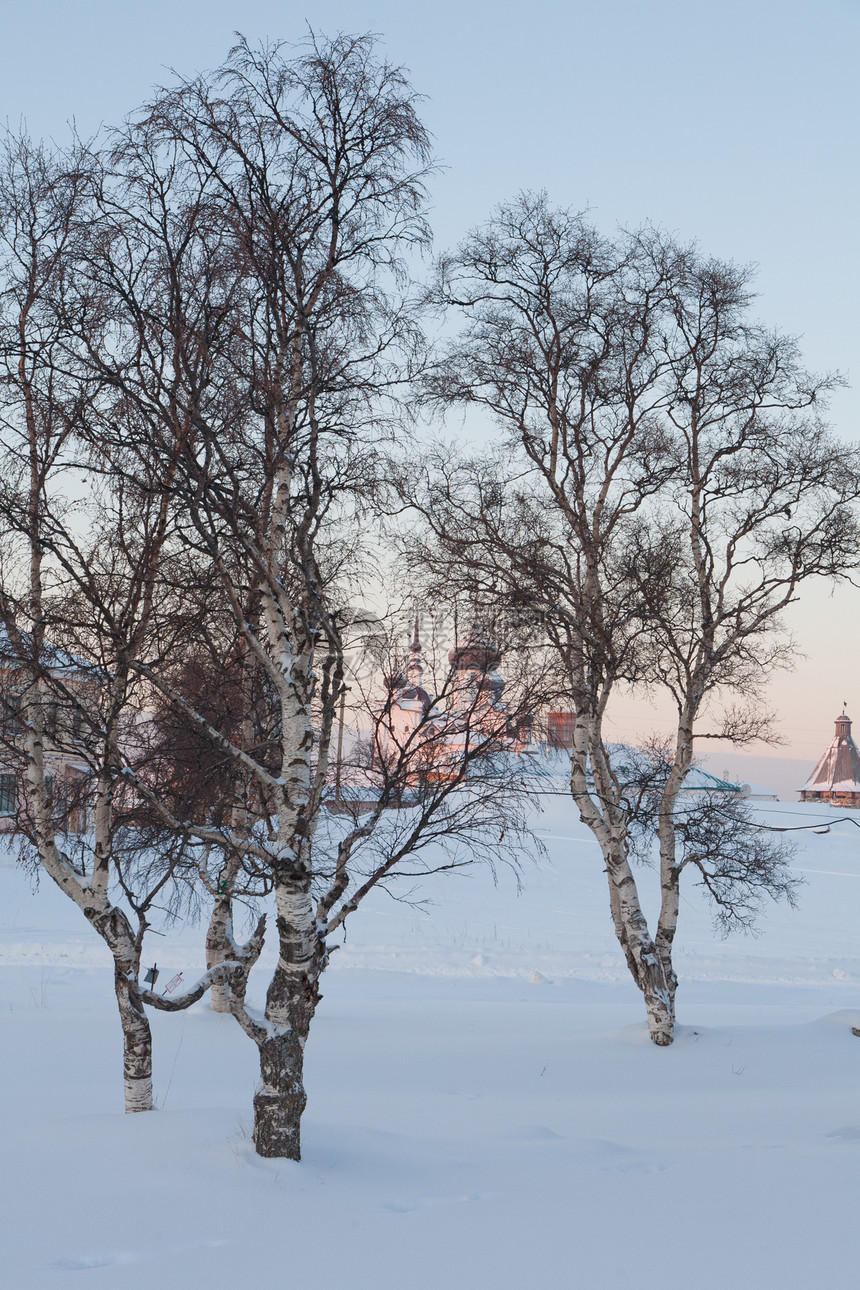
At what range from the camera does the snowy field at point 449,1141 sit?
551 cm

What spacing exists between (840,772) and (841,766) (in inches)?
22.9

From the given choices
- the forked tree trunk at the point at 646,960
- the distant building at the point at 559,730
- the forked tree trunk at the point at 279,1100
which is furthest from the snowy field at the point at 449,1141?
the distant building at the point at 559,730

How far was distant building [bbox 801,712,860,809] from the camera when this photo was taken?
8300cm

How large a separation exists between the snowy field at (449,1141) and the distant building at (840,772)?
65.8 m

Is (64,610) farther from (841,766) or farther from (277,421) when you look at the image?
(841,766)

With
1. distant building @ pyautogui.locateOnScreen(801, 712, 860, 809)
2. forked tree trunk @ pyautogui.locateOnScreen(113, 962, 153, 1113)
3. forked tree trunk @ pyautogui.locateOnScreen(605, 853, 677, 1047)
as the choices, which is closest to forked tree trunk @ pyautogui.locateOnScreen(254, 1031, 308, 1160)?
forked tree trunk @ pyautogui.locateOnScreen(113, 962, 153, 1113)

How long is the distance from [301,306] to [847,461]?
9035 millimetres

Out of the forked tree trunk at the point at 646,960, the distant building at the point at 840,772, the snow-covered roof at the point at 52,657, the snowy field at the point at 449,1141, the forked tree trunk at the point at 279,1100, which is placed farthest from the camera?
the distant building at the point at 840,772

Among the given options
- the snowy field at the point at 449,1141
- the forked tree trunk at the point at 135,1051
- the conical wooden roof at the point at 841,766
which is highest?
the conical wooden roof at the point at 841,766

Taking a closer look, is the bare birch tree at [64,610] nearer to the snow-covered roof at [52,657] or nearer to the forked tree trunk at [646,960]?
the snow-covered roof at [52,657]

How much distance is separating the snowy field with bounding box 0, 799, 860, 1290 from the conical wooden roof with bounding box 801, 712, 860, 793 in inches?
2614

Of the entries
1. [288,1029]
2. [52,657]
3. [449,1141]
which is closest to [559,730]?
[449,1141]

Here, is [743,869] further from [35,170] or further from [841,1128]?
[35,170]

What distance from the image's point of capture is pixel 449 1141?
28.5 feet
